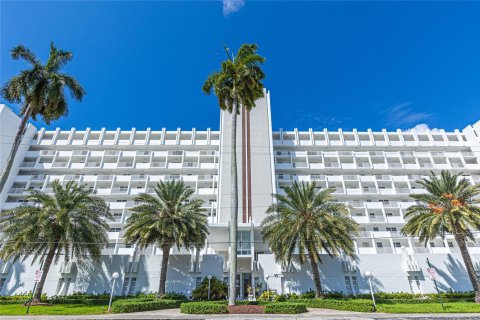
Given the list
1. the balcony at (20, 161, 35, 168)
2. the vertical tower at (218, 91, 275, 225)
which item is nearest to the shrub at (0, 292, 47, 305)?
the vertical tower at (218, 91, 275, 225)

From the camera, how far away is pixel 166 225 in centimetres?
2869

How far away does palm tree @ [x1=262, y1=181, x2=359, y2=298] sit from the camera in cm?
2766

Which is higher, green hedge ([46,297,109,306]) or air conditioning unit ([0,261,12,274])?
air conditioning unit ([0,261,12,274])

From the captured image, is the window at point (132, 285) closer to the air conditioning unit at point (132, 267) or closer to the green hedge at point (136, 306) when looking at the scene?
the air conditioning unit at point (132, 267)

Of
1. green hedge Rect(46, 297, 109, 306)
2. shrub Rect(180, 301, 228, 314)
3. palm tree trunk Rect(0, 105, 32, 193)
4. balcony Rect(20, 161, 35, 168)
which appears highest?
balcony Rect(20, 161, 35, 168)

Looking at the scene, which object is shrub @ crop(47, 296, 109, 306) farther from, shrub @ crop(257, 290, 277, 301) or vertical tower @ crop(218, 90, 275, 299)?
shrub @ crop(257, 290, 277, 301)

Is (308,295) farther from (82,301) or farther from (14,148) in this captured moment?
(14,148)

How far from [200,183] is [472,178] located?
50.9 meters

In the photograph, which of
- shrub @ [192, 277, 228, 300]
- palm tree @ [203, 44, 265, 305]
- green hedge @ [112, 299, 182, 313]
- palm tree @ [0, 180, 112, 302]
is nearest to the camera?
green hedge @ [112, 299, 182, 313]

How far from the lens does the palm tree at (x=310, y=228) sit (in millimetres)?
27656

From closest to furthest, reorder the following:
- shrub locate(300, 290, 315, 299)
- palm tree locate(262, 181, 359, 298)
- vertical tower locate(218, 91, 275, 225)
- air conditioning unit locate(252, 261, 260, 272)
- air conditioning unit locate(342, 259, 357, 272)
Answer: palm tree locate(262, 181, 359, 298) → shrub locate(300, 290, 315, 299) → air conditioning unit locate(342, 259, 357, 272) → air conditioning unit locate(252, 261, 260, 272) → vertical tower locate(218, 91, 275, 225)

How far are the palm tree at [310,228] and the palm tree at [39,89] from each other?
22145mm

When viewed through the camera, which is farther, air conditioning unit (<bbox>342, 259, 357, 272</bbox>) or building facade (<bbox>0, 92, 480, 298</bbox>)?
building facade (<bbox>0, 92, 480, 298</bbox>)

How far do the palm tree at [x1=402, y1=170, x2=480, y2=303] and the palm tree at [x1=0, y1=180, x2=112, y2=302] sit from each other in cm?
3413
